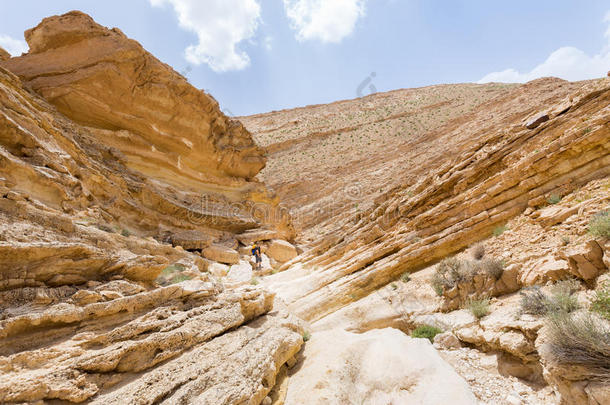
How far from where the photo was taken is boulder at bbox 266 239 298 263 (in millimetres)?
15578

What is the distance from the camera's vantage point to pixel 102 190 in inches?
330

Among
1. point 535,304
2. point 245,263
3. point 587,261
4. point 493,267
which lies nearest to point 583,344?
point 535,304

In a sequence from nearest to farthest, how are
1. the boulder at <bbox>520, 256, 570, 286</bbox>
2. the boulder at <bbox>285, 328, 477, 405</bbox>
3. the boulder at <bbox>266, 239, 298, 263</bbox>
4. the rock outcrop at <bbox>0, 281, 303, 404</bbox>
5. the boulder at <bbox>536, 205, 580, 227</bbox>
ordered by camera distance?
the rock outcrop at <bbox>0, 281, 303, 404</bbox>, the boulder at <bbox>285, 328, 477, 405</bbox>, the boulder at <bbox>520, 256, 570, 286</bbox>, the boulder at <bbox>536, 205, 580, 227</bbox>, the boulder at <bbox>266, 239, 298, 263</bbox>

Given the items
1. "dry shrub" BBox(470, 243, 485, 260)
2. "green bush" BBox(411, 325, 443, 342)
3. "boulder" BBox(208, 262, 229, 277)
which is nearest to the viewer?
"green bush" BBox(411, 325, 443, 342)

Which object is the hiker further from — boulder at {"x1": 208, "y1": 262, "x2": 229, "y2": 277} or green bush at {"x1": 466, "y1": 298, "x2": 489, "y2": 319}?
green bush at {"x1": 466, "y1": 298, "x2": 489, "y2": 319}

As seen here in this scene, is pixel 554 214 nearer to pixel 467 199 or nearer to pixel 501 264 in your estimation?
pixel 501 264

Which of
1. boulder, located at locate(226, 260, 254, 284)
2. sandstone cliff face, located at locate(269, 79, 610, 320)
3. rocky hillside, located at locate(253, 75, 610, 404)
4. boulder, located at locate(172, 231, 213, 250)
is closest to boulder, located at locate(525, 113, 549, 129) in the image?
rocky hillside, located at locate(253, 75, 610, 404)

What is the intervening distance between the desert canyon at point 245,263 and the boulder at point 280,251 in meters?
0.10

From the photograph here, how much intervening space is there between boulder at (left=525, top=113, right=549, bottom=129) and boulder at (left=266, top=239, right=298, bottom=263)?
13.0 metres

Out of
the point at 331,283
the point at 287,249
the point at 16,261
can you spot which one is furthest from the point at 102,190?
the point at 287,249

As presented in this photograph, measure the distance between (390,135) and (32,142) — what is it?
123 feet

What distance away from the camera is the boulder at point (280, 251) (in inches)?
613

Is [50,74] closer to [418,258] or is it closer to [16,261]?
[16,261]

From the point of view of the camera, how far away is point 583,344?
2.81 metres
